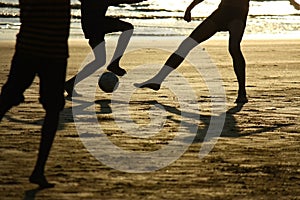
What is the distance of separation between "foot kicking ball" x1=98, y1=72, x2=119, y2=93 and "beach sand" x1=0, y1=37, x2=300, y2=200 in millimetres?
140

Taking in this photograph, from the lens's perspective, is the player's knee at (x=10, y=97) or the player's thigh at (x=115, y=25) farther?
the player's thigh at (x=115, y=25)

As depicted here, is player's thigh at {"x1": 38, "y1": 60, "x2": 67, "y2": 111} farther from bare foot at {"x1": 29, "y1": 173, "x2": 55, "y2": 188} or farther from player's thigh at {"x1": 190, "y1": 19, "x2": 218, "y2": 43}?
player's thigh at {"x1": 190, "y1": 19, "x2": 218, "y2": 43}

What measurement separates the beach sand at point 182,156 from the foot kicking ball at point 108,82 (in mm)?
140

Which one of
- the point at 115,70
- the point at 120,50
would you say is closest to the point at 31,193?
the point at 120,50

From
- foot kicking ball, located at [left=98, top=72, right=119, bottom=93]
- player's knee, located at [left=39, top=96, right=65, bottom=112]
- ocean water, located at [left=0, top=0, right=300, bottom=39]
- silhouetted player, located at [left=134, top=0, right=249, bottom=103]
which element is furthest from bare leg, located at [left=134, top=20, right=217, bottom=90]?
ocean water, located at [left=0, top=0, right=300, bottom=39]

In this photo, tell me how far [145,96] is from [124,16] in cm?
2837

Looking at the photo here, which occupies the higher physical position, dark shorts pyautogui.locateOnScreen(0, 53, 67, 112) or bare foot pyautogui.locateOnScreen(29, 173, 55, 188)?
dark shorts pyautogui.locateOnScreen(0, 53, 67, 112)

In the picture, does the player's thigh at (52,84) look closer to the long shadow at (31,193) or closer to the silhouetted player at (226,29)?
the long shadow at (31,193)

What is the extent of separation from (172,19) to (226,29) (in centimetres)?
2771

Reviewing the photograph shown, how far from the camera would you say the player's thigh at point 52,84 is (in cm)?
734

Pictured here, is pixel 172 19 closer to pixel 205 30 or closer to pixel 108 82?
pixel 108 82

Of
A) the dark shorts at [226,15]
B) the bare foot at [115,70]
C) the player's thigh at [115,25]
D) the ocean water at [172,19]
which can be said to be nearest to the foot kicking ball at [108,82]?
the bare foot at [115,70]

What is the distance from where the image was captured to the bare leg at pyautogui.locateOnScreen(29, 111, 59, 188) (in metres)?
7.21

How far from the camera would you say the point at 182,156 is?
8891mm
